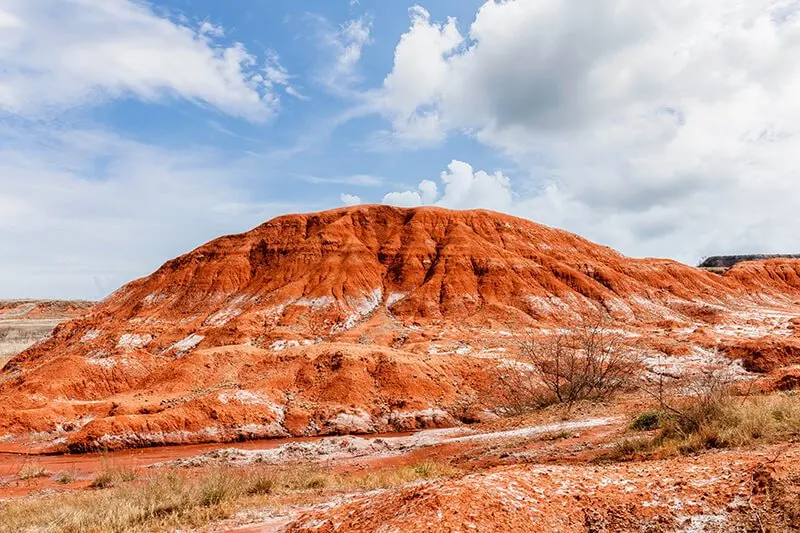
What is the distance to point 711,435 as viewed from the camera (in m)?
8.92

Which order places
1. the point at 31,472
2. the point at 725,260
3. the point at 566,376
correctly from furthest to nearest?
the point at 725,260
the point at 566,376
the point at 31,472

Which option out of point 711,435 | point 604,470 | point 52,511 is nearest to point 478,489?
point 604,470

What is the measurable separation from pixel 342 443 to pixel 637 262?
60.6m

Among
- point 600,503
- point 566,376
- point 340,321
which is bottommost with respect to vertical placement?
point 566,376

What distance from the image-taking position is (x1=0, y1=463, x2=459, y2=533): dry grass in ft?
27.0

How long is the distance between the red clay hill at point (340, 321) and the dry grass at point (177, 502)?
43.4 feet

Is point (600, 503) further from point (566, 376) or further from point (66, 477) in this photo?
point (66, 477)

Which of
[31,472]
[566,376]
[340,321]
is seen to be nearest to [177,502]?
[31,472]

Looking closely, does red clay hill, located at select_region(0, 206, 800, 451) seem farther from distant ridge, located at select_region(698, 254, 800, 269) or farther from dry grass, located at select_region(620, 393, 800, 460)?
distant ridge, located at select_region(698, 254, 800, 269)

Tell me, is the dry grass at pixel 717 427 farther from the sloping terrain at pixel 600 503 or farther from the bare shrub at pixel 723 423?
the sloping terrain at pixel 600 503

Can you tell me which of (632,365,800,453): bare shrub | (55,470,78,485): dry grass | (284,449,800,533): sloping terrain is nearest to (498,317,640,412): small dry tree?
(632,365,800,453): bare shrub

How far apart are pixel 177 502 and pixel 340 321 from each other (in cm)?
4088

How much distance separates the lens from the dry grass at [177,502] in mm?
8219

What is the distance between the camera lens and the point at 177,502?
8938 millimetres
